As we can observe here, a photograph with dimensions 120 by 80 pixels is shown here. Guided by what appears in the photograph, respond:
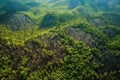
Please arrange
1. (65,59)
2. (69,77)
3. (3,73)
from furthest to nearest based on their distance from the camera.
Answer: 1. (65,59)
2. (69,77)
3. (3,73)

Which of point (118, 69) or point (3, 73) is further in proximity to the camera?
point (118, 69)

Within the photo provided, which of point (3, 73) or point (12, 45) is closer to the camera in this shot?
point (3, 73)

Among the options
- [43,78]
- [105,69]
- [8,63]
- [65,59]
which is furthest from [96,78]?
[8,63]

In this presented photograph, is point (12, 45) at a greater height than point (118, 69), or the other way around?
point (12, 45)

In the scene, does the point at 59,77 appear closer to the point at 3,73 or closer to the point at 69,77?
the point at 69,77

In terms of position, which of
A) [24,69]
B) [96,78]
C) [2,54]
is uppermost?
[2,54]

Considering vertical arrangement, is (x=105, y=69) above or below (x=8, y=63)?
below

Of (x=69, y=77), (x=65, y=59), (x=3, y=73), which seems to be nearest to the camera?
(x=3, y=73)

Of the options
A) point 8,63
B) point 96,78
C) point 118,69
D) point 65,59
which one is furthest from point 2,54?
point 118,69

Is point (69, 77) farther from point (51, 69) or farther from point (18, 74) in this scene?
point (18, 74)
